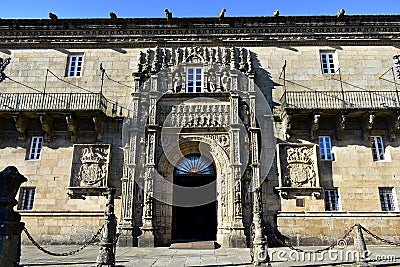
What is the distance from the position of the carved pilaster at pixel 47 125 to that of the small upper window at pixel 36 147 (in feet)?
1.68

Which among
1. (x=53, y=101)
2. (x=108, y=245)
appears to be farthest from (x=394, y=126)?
(x=53, y=101)

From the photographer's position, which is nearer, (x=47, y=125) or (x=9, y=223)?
(x=9, y=223)

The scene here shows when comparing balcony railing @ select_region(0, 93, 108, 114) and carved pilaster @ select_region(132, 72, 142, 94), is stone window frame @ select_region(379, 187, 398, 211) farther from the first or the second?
balcony railing @ select_region(0, 93, 108, 114)

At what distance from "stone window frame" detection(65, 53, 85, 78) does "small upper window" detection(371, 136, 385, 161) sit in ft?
48.5

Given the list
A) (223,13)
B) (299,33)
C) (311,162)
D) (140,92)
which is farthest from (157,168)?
(299,33)

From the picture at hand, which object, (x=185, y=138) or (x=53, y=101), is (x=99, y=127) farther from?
(x=185, y=138)

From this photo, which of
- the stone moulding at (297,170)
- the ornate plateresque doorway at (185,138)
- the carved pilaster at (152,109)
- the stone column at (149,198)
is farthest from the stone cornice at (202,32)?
the stone moulding at (297,170)

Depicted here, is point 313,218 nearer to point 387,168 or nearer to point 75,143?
point 387,168

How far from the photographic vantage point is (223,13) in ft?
50.4

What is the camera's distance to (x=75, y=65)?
1568 centimetres

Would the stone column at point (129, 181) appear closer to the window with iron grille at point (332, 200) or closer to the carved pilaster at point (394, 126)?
the window with iron grille at point (332, 200)

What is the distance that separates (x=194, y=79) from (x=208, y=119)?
92.9 inches

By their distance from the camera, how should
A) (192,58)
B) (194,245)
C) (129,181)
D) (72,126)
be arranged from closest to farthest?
(194,245) → (129,181) → (72,126) → (192,58)

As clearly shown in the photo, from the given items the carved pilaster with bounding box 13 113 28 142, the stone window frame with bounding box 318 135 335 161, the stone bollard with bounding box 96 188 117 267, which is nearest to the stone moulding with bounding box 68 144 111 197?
the carved pilaster with bounding box 13 113 28 142
